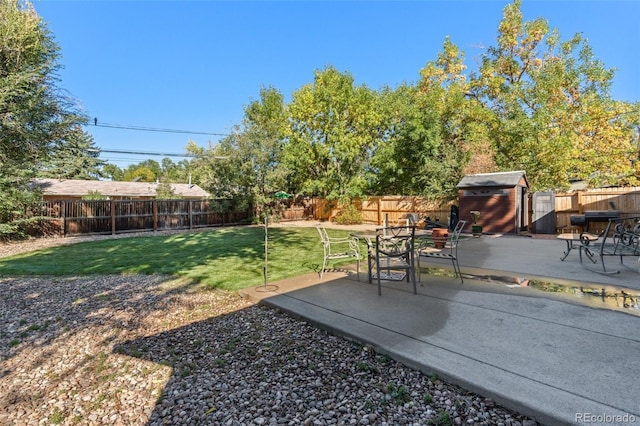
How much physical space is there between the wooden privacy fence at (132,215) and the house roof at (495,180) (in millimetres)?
12564

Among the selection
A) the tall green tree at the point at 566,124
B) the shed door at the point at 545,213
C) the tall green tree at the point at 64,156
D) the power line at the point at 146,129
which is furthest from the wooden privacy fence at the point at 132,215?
the tall green tree at the point at 566,124

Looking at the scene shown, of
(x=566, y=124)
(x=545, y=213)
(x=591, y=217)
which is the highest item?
(x=566, y=124)

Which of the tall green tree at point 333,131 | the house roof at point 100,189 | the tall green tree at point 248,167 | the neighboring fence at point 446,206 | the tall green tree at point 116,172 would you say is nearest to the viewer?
the neighboring fence at point 446,206

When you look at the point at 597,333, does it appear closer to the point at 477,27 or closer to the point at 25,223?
the point at 25,223

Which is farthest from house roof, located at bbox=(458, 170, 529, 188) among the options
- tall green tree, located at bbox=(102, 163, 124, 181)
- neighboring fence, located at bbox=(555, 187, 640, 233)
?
tall green tree, located at bbox=(102, 163, 124, 181)

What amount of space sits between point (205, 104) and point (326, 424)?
26.8 meters

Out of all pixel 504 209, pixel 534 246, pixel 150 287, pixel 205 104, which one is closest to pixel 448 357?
pixel 150 287

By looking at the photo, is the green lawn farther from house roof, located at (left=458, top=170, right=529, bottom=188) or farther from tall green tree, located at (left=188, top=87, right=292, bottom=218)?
tall green tree, located at (left=188, top=87, right=292, bottom=218)

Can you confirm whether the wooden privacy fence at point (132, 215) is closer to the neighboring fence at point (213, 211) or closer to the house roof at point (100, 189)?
the neighboring fence at point (213, 211)

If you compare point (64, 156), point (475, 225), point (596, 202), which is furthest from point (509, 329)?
point (64, 156)

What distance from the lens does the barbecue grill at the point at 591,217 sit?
417 inches

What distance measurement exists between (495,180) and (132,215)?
16249 mm

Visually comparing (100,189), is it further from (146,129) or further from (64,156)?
(64,156)

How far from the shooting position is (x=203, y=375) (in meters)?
2.65
